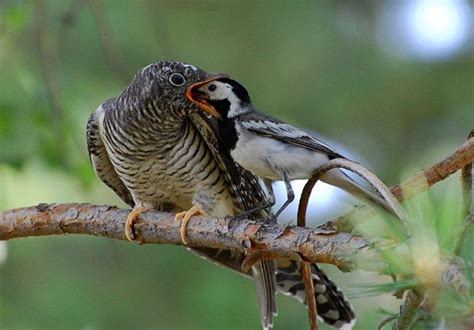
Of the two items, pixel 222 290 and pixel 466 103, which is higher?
pixel 466 103

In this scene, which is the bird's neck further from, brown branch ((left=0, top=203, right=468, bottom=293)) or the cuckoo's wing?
brown branch ((left=0, top=203, right=468, bottom=293))

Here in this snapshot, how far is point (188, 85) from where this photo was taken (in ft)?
9.43

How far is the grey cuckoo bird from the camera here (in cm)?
295

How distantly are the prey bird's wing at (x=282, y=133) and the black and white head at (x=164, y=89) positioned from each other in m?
0.24

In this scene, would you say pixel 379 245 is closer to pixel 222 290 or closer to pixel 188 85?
pixel 188 85

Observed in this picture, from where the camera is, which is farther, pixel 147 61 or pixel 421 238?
pixel 147 61

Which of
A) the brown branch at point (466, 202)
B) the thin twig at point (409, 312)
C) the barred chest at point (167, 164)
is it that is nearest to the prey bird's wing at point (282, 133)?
the barred chest at point (167, 164)

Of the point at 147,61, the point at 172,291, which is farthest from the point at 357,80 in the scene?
the point at 172,291

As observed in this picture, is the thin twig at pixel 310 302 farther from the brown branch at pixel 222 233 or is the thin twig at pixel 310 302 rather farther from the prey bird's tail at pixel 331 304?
the prey bird's tail at pixel 331 304

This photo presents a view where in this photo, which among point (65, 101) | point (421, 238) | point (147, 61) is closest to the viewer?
point (421, 238)

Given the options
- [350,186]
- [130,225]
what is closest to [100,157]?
[130,225]

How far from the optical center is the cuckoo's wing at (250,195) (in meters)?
2.97

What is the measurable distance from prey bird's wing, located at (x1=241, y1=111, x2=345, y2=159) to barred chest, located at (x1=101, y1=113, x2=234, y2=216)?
1.24 ft

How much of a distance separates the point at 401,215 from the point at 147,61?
13.7ft
